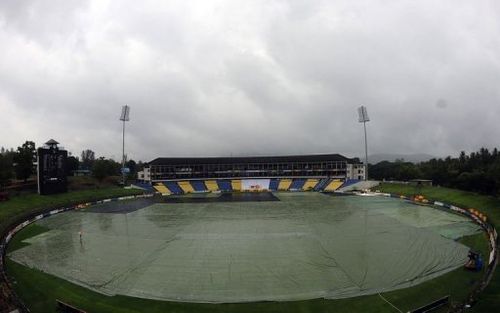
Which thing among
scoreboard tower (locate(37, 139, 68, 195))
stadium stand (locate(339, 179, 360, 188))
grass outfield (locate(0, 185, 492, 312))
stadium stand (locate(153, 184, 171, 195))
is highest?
scoreboard tower (locate(37, 139, 68, 195))

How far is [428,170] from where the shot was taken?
99.2 m

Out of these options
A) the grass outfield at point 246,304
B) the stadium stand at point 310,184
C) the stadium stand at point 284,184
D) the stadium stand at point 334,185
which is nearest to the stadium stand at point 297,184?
the stadium stand at point 284,184

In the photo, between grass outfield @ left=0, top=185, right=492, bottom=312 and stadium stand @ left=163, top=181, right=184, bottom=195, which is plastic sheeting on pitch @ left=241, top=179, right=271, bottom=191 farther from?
grass outfield @ left=0, top=185, right=492, bottom=312

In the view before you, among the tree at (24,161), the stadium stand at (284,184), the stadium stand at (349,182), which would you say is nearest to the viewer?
the tree at (24,161)

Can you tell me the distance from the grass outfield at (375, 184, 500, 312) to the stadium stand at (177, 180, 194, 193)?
56.3 metres

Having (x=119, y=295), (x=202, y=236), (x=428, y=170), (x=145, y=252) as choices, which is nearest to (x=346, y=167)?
(x=428, y=170)

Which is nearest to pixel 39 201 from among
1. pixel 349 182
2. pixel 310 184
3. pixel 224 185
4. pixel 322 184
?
pixel 224 185

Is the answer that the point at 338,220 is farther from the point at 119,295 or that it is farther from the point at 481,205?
the point at 119,295

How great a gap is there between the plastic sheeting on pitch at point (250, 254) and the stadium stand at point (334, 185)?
49163 mm

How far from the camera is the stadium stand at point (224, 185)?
109 meters

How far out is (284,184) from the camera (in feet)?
361

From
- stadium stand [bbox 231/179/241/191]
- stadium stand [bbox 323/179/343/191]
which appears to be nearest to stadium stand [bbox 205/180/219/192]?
stadium stand [bbox 231/179/241/191]

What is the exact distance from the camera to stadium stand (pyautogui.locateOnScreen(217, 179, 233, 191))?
109m

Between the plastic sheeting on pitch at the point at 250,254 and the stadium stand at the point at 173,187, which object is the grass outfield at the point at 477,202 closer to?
the plastic sheeting on pitch at the point at 250,254
